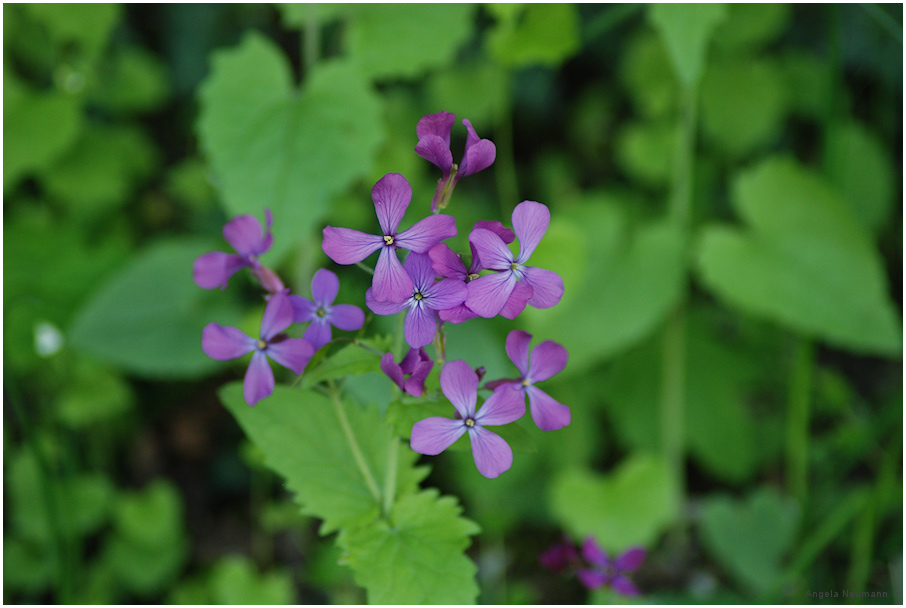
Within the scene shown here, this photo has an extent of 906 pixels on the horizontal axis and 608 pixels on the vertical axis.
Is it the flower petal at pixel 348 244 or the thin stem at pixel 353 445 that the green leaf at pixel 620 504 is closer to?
the thin stem at pixel 353 445

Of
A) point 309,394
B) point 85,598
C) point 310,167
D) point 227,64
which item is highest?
point 227,64

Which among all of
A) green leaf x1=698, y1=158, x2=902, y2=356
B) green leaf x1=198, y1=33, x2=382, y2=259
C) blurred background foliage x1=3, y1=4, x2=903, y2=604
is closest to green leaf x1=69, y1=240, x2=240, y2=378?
blurred background foliage x1=3, y1=4, x2=903, y2=604

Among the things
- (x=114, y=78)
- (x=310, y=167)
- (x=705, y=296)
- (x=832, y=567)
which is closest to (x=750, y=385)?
(x=705, y=296)

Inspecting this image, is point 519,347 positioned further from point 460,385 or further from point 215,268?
point 215,268

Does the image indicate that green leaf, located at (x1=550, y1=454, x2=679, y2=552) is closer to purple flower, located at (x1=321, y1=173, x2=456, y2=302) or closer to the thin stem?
the thin stem

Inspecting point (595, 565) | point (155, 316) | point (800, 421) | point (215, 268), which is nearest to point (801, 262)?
point (800, 421)

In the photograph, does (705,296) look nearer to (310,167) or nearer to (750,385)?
(750,385)

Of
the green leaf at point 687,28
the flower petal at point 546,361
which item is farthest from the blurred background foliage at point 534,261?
the flower petal at point 546,361
